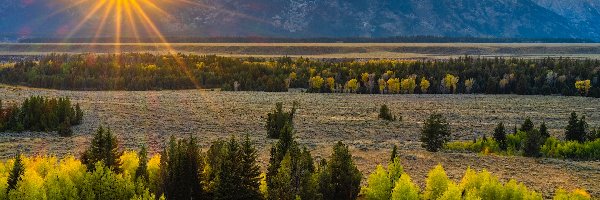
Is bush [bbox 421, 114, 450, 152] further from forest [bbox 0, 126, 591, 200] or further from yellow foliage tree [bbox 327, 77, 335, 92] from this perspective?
yellow foliage tree [bbox 327, 77, 335, 92]

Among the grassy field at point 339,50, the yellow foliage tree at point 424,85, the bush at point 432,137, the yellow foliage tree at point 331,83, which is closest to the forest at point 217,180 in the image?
the bush at point 432,137

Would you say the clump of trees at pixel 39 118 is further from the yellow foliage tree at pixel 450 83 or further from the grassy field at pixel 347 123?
the yellow foliage tree at pixel 450 83

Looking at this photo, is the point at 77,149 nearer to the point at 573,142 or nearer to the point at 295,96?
the point at 573,142

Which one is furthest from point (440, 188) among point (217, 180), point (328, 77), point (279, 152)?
point (328, 77)

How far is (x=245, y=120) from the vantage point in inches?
2101

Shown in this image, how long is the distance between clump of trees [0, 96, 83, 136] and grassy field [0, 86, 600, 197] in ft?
3.99

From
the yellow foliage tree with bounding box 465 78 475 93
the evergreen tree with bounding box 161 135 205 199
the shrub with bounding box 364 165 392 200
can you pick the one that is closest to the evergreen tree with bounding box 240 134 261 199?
the evergreen tree with bounding box 161 135 205 199

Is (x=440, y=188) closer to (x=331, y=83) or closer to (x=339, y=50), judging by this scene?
(x=331, y=83)

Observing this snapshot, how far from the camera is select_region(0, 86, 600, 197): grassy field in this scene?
34.9 meters

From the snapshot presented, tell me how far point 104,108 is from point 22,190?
37812 mm

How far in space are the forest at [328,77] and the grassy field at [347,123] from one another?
6304mm

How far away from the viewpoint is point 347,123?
172ft

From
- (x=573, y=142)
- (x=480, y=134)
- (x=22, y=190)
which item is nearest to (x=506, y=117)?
(x=480, y=134)

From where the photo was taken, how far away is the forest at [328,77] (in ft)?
289
